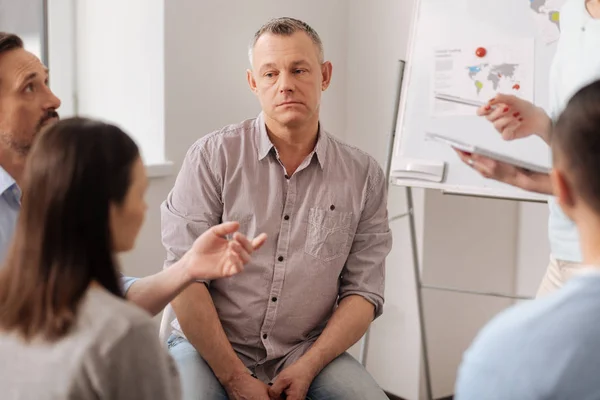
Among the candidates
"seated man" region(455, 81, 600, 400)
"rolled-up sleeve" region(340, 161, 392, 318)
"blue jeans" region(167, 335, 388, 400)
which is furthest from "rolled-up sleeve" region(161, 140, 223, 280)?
"seated man" region(455, 81, 600, 400)

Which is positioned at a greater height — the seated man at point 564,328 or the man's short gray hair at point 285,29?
the man's short gray hair at point 285,29

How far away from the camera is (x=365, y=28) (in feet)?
9.51

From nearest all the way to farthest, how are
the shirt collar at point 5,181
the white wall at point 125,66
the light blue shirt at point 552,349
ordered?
1. the light blue shirt at point 552,349
2. the shirt collar at point 5,181
3. the white wall at point 125,66

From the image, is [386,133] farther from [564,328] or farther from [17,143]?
[564,328]

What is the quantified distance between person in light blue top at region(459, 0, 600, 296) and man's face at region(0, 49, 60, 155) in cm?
95

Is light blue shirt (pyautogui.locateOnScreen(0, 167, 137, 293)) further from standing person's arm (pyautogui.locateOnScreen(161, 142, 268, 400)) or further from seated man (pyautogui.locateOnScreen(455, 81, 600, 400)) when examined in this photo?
seated man (pyautogui.locateOnScreen(455, 81, 600, 400))

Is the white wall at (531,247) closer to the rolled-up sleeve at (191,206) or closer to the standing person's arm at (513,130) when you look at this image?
the standing person's arm at (513,130)

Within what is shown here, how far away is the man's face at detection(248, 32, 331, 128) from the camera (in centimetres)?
181

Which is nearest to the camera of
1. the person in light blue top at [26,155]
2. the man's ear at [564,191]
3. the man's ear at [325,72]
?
the man's ear at [564,191]

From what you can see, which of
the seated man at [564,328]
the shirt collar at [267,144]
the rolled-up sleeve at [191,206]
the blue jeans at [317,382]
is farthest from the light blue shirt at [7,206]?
the seated man at [564,328]

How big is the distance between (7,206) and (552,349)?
1131 millimetres

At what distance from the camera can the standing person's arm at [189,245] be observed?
168cm

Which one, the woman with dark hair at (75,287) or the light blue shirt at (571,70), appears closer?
the woman with dark hair at (75,287)

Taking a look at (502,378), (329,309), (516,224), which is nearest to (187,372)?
(329,309)
